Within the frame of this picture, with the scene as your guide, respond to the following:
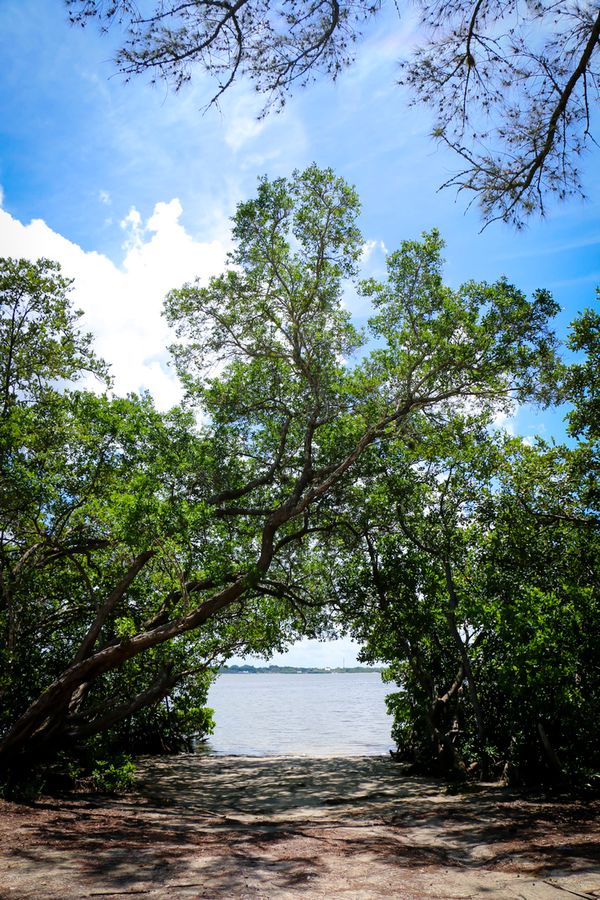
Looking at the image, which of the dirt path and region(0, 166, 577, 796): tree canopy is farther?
region(0, 166, 577, 796): tree canopy

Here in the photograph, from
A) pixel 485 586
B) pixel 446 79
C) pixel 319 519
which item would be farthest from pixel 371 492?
pixel 446 79

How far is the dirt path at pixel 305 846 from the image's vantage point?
483 centimetres

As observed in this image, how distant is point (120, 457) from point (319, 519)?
470cm

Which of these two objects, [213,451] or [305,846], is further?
[213,451]

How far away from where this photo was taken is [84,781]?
421 inches

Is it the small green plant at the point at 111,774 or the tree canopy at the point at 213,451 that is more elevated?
the tree canopy at the point at 213,451

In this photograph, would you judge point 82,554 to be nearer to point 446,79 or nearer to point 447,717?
point 447,717

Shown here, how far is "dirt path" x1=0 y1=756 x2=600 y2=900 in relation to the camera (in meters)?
4.83

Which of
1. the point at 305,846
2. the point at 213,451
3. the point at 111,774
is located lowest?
the point at 305,846

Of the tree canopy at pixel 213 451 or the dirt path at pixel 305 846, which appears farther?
the tree canopy at pixel 213 451

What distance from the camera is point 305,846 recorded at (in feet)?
21.6

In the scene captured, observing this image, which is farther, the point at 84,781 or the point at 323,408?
the point at 323,408

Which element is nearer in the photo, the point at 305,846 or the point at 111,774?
the point at 305,846

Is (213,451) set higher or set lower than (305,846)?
higher
